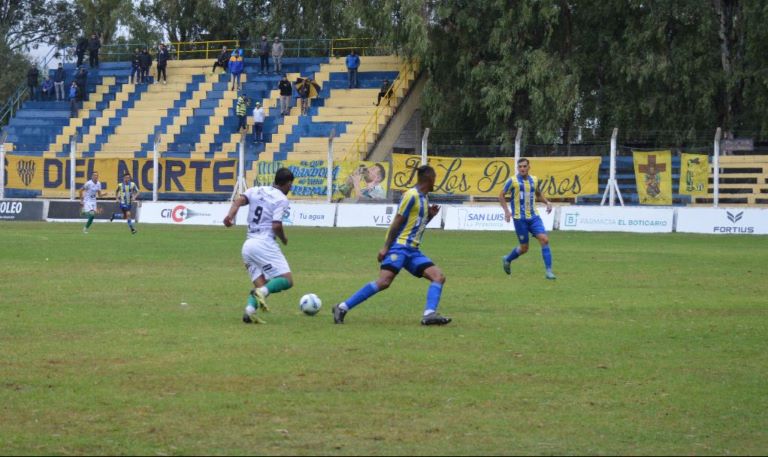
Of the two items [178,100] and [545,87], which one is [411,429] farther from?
[178,100]

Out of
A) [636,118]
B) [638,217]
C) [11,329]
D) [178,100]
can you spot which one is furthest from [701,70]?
[11,329]

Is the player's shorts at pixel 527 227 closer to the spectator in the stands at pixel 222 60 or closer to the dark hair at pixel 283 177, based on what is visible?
the dark hair at pixel 283 177

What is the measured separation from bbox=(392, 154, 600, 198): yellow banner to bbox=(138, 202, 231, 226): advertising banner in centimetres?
588

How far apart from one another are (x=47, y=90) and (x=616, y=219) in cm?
3244

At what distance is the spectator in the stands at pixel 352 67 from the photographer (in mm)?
54584

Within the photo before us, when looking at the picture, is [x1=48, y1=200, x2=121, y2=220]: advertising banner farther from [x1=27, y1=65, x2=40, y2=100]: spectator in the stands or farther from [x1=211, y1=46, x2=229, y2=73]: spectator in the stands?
[x1=27, y1=65, x2=40, y2=100]: spectator in the stands

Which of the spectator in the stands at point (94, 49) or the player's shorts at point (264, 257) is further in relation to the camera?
the spectator in the stands at point (94, 49)

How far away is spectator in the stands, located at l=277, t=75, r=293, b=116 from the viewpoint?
54.1 metres

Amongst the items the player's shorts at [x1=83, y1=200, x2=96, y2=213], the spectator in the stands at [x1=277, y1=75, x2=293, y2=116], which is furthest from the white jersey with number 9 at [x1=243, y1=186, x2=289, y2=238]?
the spectator in the stands at [x1=277, y1=75, x2=293, y2=116]

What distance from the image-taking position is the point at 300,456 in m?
7.90

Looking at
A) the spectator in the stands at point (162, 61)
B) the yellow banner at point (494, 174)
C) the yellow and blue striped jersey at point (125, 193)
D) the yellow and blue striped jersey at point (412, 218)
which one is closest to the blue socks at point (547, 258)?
the yellow and blue striped jersey at point (412, 218)

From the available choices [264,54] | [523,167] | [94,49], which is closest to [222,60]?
[264,54]

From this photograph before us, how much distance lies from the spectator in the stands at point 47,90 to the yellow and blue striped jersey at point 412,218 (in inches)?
1975

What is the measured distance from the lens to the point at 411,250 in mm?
14023
